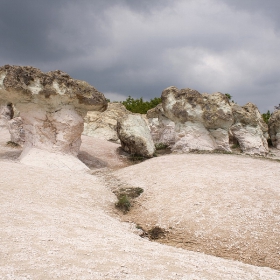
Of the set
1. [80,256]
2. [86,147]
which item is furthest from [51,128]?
[80,256]

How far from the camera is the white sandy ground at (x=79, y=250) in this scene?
135 inches

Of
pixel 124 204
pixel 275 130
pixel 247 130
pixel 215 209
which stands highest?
pixel 275 130

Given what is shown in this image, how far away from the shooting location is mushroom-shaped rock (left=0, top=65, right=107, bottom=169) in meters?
12.6

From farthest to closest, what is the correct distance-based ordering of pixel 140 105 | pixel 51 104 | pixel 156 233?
pixel 140 105 → pixel 51 104 → pixel 156 233

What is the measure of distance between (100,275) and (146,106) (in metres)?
35.7

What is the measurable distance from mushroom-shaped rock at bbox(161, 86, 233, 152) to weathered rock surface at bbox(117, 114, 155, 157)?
226cm

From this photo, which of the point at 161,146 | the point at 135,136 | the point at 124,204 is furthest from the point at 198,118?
the point at 124,204

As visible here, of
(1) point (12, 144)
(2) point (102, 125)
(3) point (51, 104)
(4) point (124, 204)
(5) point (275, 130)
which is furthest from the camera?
(5) point (275, 130)

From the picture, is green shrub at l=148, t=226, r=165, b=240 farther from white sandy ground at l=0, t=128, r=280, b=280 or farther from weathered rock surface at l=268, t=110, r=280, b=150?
weathered rock surface at l=268, t=110, r=280, b=150

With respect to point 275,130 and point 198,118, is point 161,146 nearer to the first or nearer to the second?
point 198,118

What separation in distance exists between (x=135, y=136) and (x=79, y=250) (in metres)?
12.2

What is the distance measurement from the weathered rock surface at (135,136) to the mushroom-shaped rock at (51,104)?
9.92 ft

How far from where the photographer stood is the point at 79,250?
407 cm

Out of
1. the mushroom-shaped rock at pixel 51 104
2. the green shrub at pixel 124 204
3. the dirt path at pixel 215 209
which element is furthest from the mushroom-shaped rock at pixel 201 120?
the green shrub at pixel 124 204
